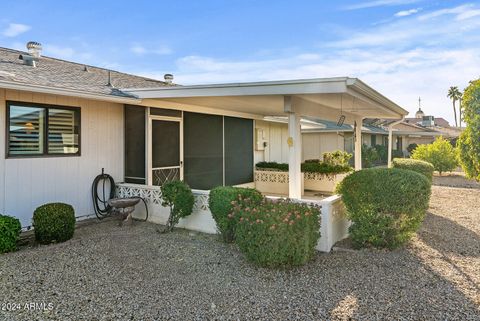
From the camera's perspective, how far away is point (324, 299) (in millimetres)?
3576

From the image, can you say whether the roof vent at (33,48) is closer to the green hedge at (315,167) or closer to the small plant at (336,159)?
the green hedge at (315,167)

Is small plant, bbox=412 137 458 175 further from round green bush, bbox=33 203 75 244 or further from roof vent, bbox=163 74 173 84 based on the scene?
round green bush, bbox=33 203 75 244

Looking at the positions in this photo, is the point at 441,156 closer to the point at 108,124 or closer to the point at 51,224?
the point at 108,124

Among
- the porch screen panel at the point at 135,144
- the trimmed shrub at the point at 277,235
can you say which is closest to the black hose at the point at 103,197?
the porch screen panel at the point at 135,144

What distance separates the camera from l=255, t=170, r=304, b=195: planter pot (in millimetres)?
11406

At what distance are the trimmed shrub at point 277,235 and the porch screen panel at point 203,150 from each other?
450 cm

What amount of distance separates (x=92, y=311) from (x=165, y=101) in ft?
17.5

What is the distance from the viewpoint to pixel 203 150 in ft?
30.8

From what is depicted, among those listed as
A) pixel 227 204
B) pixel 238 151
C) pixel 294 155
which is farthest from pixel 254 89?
pixel 238 151

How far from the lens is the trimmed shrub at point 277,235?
13.9 ft

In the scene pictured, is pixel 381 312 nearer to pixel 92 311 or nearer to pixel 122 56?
pixel 92 311

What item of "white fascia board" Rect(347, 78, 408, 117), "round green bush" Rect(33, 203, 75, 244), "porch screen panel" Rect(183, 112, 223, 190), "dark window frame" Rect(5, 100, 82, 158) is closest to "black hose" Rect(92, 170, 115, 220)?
"dark window frame" Rect(5, 100, 82, 158)

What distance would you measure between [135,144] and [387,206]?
537 centimetres

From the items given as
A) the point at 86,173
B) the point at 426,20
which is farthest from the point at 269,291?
the point at 426,20
